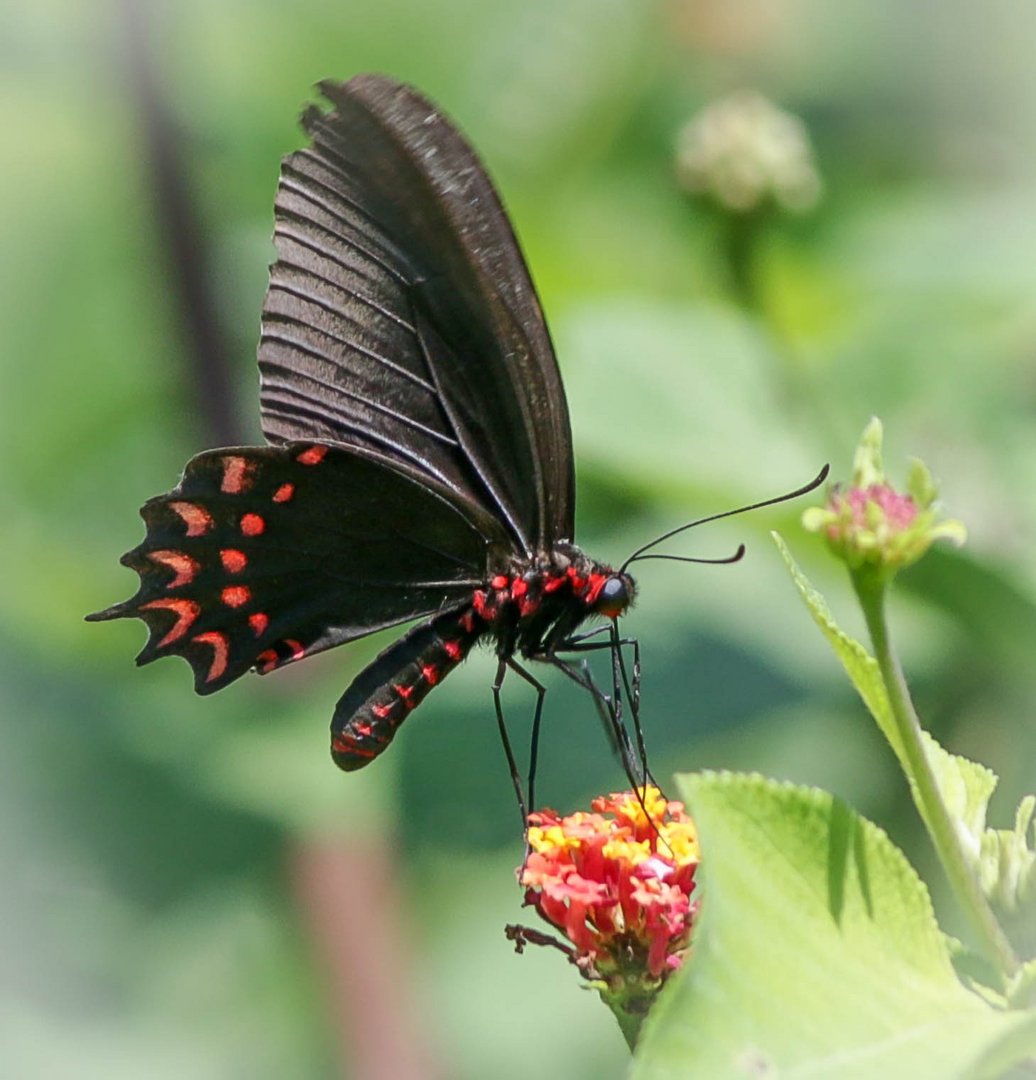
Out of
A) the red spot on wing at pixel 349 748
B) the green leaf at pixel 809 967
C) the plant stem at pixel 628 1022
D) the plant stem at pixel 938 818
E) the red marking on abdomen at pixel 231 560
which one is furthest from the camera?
the red marking on abdomen at pixel 231 560

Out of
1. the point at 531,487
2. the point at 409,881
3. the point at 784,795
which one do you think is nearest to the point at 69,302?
the point at 409,881

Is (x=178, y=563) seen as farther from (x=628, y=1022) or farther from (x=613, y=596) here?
(x=628, y=1022)

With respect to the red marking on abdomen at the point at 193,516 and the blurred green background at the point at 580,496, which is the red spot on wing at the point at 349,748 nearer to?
the red marking on abdomen at the point at 193,516

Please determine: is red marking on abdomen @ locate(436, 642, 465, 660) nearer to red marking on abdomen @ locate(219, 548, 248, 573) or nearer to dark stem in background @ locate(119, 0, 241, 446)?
red marking on abdomen @ locate(219, 548, 248, 573)

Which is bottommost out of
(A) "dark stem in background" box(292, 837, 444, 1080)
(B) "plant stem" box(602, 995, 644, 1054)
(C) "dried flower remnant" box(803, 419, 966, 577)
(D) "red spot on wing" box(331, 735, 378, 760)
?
(A) "dark stem in background" box(292, 837, 444, 1080)

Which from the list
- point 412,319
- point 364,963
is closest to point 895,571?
point 412,319

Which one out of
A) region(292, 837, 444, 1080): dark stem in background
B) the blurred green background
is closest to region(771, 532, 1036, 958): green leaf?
the blurred green background

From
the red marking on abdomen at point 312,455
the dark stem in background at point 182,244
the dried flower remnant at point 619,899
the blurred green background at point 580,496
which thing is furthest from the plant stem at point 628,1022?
the dark stem in background at point 182,244
